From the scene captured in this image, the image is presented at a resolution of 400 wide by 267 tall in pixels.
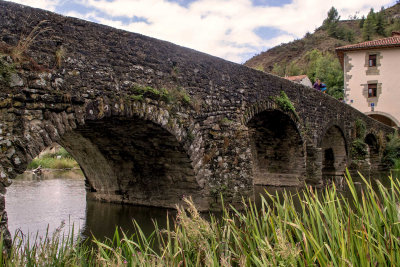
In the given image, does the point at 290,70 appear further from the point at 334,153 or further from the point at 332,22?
the point at 334,153

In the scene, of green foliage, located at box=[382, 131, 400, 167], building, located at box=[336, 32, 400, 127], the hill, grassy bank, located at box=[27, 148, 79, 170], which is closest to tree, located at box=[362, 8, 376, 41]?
the hill

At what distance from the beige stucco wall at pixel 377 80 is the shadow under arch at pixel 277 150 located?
50.2 ft

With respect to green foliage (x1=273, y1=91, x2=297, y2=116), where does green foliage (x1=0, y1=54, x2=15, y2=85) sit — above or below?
below

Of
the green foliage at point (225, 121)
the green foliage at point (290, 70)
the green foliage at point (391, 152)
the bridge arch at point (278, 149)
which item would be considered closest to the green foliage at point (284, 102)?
the bridge arch at point (278, 149)

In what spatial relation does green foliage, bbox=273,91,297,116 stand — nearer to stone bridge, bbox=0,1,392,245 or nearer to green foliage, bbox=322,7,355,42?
stone bridge, bbox=0,1,392,245

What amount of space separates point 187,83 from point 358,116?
14.6 m

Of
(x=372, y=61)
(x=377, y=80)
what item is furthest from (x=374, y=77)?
(x=372, y=61)

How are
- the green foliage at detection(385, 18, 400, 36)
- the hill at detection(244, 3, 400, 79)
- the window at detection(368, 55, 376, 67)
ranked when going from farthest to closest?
the hill at detection(244, 3, 400, 79) → the green foliage at detection(385, 18, 400, 36) → the window at detection(368, 55, 376, 67)

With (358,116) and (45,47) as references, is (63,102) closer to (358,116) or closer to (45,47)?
(45,47)

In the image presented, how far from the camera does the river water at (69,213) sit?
775cm

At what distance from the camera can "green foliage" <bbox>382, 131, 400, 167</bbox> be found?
2167cm

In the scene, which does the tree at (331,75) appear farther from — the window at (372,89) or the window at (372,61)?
the window at (372,61)

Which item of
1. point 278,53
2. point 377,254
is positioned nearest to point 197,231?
point 377,254

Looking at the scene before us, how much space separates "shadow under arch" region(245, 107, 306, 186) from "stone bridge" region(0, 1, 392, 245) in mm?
51
